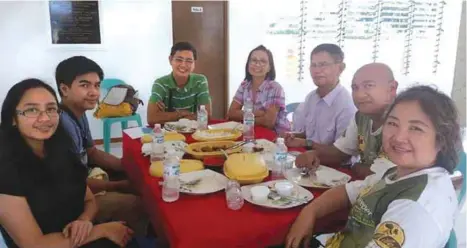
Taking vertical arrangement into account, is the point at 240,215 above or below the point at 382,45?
below

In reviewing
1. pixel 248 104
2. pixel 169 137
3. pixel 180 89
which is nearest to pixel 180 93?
pixel 180 89

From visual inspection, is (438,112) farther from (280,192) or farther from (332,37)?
(332,37)

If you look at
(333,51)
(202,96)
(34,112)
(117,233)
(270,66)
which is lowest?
(117,233)

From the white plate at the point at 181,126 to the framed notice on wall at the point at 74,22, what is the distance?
2.25 meters

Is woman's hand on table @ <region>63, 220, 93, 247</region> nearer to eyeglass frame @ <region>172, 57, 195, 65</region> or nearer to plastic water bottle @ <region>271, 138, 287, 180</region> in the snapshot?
plastic water bottle @ <region>271, 138, 287, 180</region>

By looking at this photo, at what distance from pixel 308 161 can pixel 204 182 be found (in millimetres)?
464

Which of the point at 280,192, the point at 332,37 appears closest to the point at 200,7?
the point at 332,37

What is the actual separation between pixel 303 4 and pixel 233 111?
251 centimetres

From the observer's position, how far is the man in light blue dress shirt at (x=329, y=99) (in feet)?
7.11

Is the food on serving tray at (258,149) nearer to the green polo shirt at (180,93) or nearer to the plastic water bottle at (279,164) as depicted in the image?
the plastic water bottle at (279,164)

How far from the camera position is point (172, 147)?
6.25ft

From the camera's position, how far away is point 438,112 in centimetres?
101

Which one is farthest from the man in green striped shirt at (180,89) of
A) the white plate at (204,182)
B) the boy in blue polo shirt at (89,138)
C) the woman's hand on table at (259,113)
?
the white plate at (204,182)

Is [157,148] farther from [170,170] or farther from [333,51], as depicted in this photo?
[333,51]
